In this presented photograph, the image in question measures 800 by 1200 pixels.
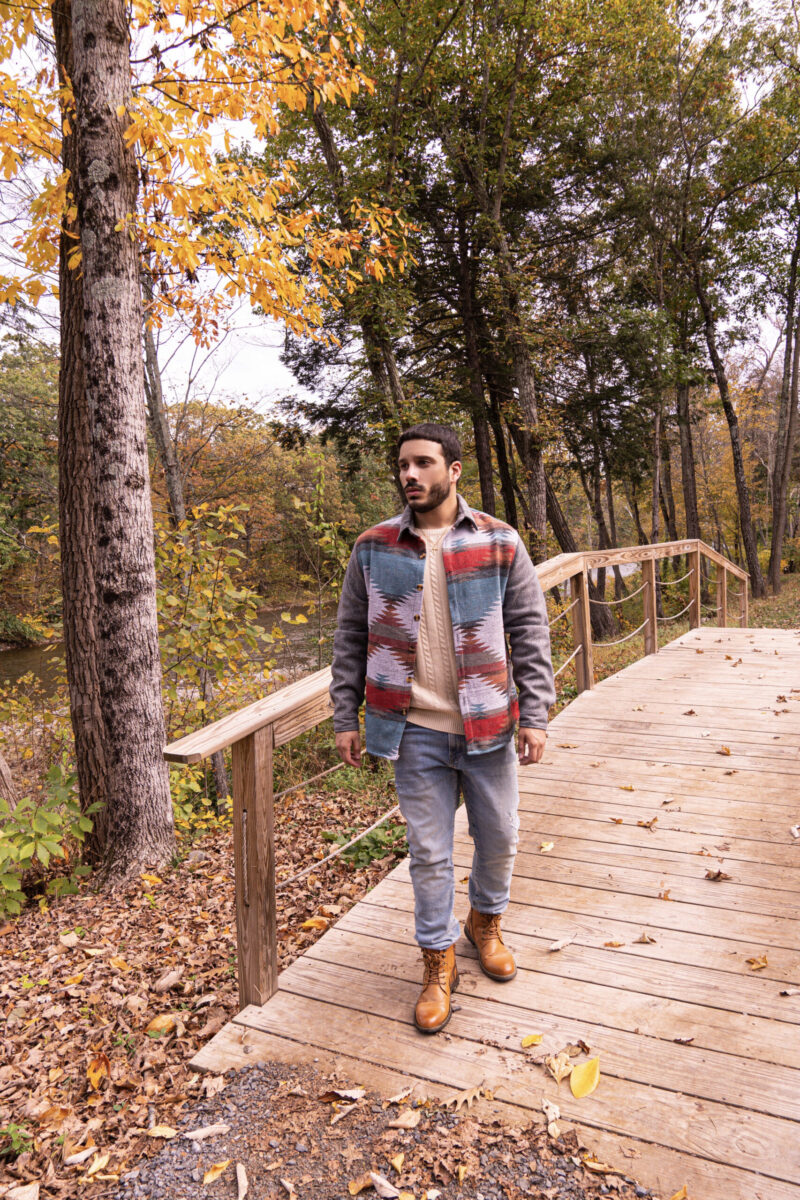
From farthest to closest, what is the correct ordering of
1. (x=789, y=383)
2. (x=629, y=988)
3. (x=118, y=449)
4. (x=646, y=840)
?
1. (x=789, y=383)
2. (x=118, y=449)
3. (x=646, y=840)
4. (x=629, y=988)

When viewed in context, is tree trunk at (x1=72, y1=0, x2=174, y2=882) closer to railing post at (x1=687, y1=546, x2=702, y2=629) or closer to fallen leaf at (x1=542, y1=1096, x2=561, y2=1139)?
fallen leaf at (x1=542, y1=1096, x2=561, y2=1139)

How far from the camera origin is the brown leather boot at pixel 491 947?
8.46 ft

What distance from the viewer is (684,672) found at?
6.88 meters

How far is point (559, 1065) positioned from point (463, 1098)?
1.01 ft

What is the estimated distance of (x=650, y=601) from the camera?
7.50 meters

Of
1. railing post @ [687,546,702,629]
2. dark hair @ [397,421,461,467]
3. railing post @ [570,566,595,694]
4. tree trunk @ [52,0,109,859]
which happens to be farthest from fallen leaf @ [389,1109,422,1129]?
railing post @ [687,546,702,629]

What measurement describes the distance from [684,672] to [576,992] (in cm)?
491

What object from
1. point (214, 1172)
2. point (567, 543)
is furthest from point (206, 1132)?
point (567, 543)

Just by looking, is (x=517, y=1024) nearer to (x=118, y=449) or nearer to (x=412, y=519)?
(x=412, y=519)

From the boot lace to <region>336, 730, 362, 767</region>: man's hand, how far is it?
0.68 metres

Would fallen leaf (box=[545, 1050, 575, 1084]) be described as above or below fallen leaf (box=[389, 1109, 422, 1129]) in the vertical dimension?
above

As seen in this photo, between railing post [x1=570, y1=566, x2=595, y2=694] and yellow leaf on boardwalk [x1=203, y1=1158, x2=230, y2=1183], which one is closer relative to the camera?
yellow leaf on boardwalk [x1=203, y1=1158, x2=230, y2=1183]

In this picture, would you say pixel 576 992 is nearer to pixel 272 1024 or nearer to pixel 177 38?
pixel 272 1024

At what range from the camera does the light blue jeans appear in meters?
2.35
